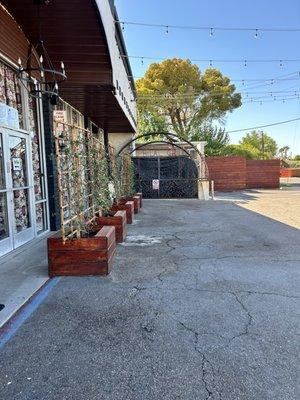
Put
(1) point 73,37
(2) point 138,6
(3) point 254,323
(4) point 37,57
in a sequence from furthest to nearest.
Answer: (2) point 138,6 → (4) point 37,57 → (1) point 73,37 → (3) point 254,323

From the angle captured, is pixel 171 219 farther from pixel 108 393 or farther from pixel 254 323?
pixel 108 393

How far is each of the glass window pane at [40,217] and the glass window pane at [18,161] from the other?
2.44 ft

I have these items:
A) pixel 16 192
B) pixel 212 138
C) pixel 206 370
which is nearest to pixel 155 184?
pixel 16 192

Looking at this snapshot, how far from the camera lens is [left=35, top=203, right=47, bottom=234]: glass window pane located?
628 centimetres

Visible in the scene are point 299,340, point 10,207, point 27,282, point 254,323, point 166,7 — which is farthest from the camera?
point 166,7

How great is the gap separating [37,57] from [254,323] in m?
5.48

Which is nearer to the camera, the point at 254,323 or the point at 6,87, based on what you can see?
the point at 254,323

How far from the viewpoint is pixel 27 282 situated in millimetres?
3814

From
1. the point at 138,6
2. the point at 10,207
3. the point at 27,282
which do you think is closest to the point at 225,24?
the point at 138,6

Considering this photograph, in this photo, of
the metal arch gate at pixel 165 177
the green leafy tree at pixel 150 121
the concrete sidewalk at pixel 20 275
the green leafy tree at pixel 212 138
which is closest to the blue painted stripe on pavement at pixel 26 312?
the concrete sidewalk at pixel 20 275

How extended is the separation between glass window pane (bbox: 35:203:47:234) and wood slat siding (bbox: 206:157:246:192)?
15.0 meters

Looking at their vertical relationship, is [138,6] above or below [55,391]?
above

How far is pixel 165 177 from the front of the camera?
49.4 ft

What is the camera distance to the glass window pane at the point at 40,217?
→ 6.28m
